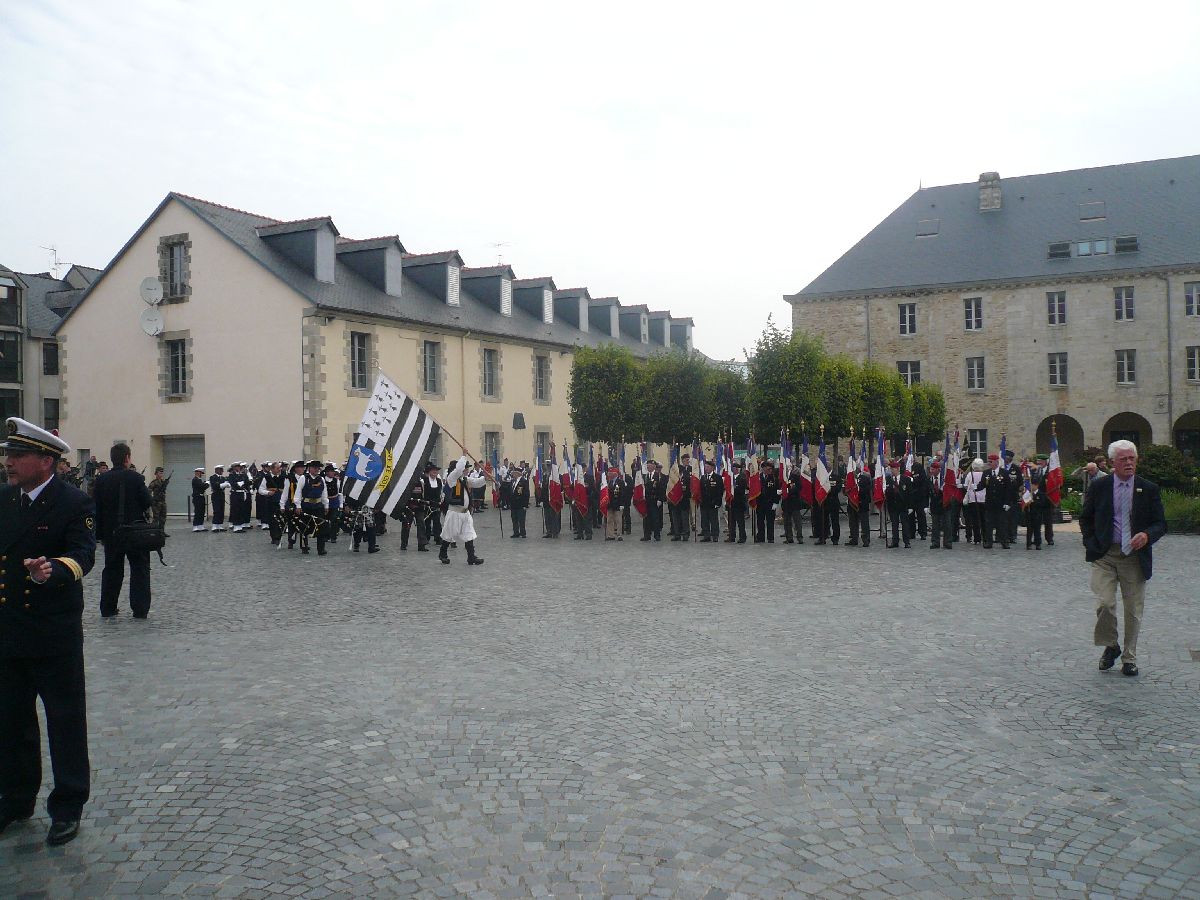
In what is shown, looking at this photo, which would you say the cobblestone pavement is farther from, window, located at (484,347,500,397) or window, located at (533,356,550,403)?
window, located at (533,356,550,403)

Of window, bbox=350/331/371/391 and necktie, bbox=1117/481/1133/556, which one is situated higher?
window, bbox=350/331/371/391

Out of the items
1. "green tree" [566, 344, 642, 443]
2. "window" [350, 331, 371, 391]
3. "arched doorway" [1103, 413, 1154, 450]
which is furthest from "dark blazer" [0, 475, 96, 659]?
"arched doorway" [1103, 413, 1154, 450]

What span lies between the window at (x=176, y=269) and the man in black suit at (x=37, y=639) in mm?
29540

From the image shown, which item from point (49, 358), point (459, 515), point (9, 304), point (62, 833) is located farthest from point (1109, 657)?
point (49, 358)

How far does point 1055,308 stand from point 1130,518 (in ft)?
136

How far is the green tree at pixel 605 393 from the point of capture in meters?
33.9

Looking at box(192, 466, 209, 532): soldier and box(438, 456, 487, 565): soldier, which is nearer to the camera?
box(438, 456, 487, 565): soldier

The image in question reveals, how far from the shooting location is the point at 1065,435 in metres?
45.9

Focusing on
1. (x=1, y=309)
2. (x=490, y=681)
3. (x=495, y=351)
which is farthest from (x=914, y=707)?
(x=1, y=309)

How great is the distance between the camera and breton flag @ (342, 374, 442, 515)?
1669 centimetres

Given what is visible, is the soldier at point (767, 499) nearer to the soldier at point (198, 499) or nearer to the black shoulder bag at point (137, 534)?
the black shoulder bag at point (137, 534)

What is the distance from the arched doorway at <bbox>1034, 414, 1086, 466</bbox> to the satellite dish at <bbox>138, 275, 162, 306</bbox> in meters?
37.3

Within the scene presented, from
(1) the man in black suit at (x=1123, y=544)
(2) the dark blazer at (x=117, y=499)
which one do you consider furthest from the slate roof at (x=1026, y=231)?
(2) the dark blazer at (x=117, y=499)

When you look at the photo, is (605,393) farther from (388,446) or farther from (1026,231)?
(1026,231)
